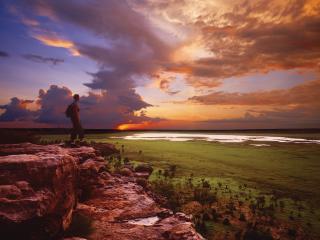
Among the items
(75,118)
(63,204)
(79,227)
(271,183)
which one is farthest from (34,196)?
(271,183)

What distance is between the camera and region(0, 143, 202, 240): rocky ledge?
21.1ft

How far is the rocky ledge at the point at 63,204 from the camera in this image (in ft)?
21.1

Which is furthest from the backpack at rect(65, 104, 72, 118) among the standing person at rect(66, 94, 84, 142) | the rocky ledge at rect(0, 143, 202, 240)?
the rocky ledge at rect(0, 143, 202, 240)

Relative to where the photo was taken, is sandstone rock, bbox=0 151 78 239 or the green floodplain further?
the green floodplain

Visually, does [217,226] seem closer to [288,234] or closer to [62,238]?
[288,234]

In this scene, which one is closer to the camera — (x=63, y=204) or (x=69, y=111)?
(x=63, y=204)

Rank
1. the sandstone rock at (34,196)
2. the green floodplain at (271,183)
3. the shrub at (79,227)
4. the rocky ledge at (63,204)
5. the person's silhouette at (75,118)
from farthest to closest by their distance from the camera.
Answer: the person's silhouette at (75,118), the green floodplain at (271,183), the shrub at (79,227), the rocky ledge at (63,204), the sandstone rock at (34,196)

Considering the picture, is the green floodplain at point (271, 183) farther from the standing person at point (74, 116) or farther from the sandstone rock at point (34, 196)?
the standing person at point (74, 116)

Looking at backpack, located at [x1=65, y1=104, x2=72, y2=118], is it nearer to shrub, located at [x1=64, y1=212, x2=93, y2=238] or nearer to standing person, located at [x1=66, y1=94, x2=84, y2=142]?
standing person, located at [x1=66, y1=94, x2=84, y2=142]

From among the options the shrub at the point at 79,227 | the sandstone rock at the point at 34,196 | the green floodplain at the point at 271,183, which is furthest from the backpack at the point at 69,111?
the sandstone rock at the point at 34,196

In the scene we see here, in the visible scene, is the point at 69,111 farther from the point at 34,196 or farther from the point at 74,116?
the point at 34,196

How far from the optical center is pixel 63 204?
312 inches

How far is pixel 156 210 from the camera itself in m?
11.0

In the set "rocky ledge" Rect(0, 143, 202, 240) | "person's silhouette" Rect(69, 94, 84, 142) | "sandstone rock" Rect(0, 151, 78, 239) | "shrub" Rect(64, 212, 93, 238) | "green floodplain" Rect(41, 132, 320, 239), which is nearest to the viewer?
"sandstone rock" Rect(0, 151, 78, 239)
